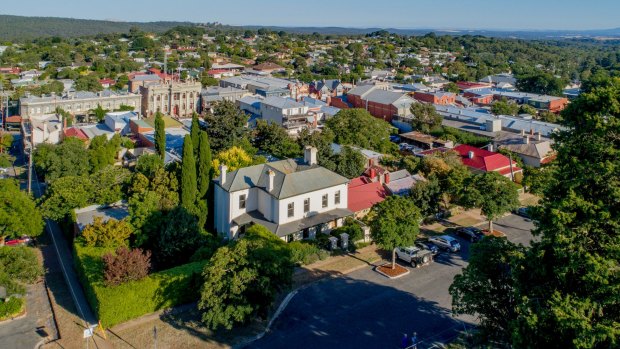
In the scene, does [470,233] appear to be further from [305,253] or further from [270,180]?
[270,180]

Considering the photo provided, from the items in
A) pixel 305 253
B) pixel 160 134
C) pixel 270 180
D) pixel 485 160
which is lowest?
pixel 305 253

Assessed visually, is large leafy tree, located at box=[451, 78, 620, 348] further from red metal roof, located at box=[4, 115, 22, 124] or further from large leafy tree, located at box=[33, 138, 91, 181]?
red metal roof, located at box=[4, 115, 22, 124]

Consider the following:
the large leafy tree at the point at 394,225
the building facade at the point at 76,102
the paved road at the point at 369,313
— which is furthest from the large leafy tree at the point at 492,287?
the building facade at the point at 76,102

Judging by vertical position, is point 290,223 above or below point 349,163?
below

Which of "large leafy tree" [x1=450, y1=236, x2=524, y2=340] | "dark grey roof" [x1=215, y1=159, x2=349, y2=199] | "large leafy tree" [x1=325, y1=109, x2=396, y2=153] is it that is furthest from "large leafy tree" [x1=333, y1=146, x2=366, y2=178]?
"large leafy tree" [x1=450, y1=236, x2=524, y2=340]

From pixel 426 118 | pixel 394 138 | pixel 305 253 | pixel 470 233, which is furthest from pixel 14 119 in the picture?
pixel 470 233

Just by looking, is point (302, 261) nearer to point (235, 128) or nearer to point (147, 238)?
point (147, 238)
